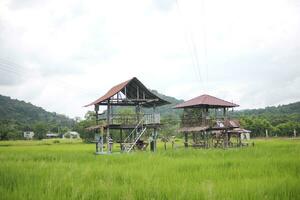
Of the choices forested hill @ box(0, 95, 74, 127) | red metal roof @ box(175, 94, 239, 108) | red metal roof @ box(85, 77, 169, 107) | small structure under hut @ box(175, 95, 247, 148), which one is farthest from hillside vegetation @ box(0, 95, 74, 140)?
red metal roof @ box(175, 94, 239, 108)

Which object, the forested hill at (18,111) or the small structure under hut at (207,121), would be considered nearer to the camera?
the small structure under hut at (207,121)

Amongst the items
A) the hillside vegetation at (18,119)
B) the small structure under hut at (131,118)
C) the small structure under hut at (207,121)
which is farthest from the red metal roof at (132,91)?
the hillside vegetation at (18,119)

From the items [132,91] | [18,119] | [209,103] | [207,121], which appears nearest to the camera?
[132,91]

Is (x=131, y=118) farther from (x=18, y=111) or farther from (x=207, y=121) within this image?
(x=18, y=111)

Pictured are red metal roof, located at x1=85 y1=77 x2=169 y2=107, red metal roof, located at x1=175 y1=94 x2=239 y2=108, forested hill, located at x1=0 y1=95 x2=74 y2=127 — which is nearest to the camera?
red metal roof, located at x1=85 y1=77 x2=169 y2=107

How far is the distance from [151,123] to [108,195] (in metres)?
16.4

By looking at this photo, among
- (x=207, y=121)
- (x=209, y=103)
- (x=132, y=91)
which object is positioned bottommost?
(x=207, y=121)

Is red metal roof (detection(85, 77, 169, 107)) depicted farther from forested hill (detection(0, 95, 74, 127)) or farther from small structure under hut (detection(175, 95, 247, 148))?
forested hill (detection(0, 95, 74, 127))

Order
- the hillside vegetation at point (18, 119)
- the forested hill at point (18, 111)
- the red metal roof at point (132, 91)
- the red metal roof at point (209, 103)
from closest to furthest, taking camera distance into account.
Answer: the red metal roof at point (132, 91) → the red metal roof at point (209, 103) → the hillside vegetation at point (18, 119) → the forested hill at point (18, 111)

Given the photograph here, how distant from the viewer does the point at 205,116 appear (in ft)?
79.6

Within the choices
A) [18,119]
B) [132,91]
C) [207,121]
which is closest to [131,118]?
[132,91]

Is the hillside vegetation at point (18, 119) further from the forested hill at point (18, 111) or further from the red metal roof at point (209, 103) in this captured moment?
the red metal roof at point (209, 103)

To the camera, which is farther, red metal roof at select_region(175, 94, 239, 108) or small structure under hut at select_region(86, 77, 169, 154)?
red metal roof at select_region(175, 94, 239, 108)

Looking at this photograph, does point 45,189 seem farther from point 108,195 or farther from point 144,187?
point 144,187
